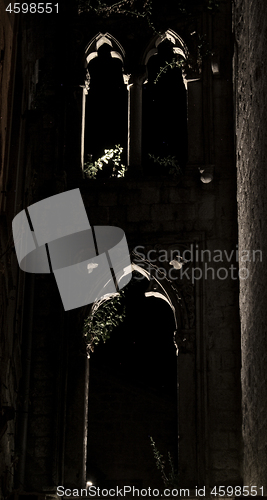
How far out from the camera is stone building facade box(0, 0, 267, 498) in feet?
24.3

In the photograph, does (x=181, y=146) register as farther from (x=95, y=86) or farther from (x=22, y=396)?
(x=22, y=396)

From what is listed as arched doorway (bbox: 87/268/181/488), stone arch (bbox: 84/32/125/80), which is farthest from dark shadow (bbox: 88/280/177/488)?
stone arch (bbox: 84/32/125/80)

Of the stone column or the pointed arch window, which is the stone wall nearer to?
the stone column

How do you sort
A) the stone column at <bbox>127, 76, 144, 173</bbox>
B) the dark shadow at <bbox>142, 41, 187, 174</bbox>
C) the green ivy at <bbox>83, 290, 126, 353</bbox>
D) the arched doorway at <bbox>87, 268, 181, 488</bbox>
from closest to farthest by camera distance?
the green ivy at <bbox>83, 290, 126, 353</bbox>
the stone column at <bbox>127, 76, 144, 173</bbox>
the dark shadow at <bbox>142, 41, 187, 174</bbox>
the arched doorway at <bbox>87, 268, 181, 488</bbox>

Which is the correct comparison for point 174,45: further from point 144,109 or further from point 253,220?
point 253,220

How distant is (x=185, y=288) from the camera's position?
863cm

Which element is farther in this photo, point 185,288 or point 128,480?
point 128,480

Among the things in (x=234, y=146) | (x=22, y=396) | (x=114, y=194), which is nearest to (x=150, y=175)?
(x=114, y=194)

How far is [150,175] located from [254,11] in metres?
2.51

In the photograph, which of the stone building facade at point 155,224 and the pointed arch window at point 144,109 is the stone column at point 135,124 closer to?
the stone building facade at point 155,224

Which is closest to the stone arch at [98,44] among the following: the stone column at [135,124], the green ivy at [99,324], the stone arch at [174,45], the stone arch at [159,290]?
the stone arch at [174,45]

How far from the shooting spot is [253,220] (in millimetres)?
Result: 7176

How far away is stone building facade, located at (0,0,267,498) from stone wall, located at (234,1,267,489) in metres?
0.02

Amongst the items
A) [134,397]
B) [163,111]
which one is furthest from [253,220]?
[134,397]
